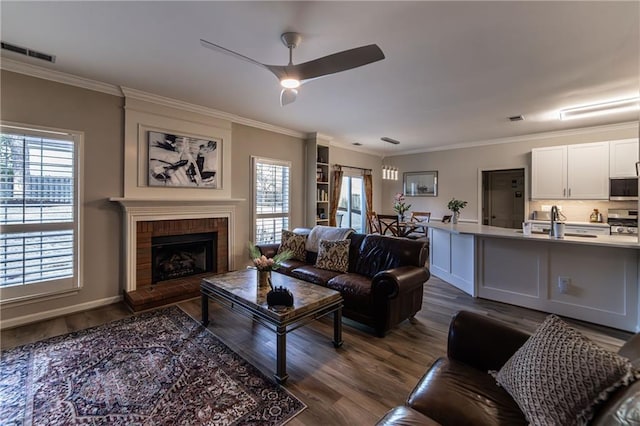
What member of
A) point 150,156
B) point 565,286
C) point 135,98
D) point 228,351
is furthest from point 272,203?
point 565,286

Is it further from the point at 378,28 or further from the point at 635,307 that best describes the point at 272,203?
the point at 635,307

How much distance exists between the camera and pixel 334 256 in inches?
146

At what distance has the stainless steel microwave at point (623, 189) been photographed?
15.2 feet

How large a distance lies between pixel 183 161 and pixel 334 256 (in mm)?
2645

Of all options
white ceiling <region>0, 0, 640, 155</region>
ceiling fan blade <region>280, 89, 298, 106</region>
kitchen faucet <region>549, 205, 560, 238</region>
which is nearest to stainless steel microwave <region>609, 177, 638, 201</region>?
white ceiling <region>0, 0, 640, 155</region>

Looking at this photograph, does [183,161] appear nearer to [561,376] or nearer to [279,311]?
[279,311]

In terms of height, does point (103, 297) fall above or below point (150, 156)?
below

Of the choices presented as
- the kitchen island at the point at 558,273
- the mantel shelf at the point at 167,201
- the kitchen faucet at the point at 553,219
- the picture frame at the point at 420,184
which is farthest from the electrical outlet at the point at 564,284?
the mantel shelf at the point at 167,201

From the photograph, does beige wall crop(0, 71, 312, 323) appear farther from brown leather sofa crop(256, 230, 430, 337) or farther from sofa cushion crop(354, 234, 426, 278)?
sofa cushion crop(354, 234, 426, 278)

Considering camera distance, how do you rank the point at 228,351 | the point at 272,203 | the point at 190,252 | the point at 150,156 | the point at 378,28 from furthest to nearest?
the point at 272,203 → the point at 190,252 → the point at 150,156 → the point at 228,351 → the point at 378,28

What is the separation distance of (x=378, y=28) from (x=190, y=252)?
4019 mm

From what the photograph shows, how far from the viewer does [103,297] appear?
358 centimetres

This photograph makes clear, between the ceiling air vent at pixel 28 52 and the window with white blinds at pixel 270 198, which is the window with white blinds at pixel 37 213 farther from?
the window with white blinds at pixel 270 198

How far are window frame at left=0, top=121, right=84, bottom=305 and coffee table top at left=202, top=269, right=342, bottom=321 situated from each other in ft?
5.62
